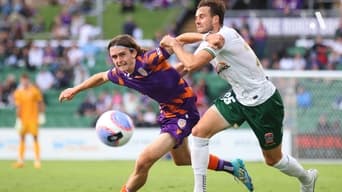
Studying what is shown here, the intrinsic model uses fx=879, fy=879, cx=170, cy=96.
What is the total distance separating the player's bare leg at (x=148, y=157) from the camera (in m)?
10.7

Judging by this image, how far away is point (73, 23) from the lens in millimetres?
30781

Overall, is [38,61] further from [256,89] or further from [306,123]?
[256,89]

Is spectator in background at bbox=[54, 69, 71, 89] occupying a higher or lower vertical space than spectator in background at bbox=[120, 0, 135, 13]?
lower

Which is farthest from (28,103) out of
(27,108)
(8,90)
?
(8,90)

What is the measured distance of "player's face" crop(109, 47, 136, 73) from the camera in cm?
1076

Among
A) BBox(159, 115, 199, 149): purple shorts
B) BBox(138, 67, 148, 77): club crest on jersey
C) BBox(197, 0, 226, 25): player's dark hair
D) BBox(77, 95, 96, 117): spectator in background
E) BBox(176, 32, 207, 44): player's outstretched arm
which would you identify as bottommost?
BBox(77, 95, 96, 117): spectator in background

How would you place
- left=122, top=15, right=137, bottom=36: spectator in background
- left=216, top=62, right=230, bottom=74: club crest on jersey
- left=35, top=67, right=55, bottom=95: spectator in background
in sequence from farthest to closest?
1. left=122, top=15, right=137, bottom=36: spectator in background
2. left=35, top=67, right=55, bottom=95: spectator in background
3. left=216, top=62, right=230, bottom=74: club crest on jersey

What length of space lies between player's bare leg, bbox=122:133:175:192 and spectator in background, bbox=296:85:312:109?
41.9 ft

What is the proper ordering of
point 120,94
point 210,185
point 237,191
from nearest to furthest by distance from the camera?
point 237,191, point 210,185, point 120,94

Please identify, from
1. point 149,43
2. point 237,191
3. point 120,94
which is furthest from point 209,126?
point 149,43

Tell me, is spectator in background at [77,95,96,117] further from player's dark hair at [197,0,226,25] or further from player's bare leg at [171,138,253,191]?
player's dark hair at [197,0,226,25]

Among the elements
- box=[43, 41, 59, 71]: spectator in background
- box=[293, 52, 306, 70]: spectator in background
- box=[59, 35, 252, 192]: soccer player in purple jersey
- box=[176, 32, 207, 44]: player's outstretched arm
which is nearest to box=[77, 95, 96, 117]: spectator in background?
box=[43, 41, 59, 71]: spectator in background

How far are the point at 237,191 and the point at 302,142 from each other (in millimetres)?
10008

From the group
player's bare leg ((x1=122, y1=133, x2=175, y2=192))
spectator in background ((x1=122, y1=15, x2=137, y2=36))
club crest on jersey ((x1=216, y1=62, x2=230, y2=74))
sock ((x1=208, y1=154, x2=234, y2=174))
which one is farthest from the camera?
spectator in background ((x1=122, y1=15, x2=137, y2=36))
